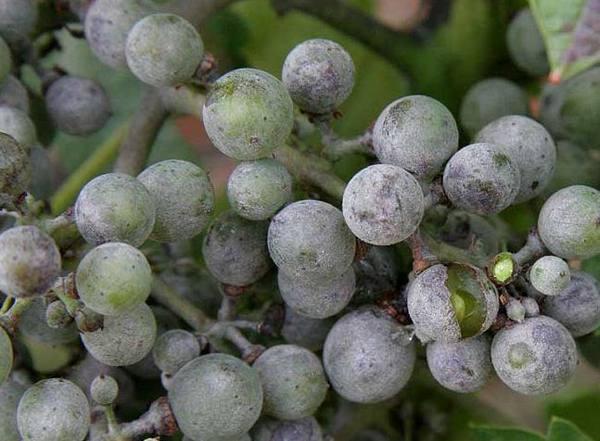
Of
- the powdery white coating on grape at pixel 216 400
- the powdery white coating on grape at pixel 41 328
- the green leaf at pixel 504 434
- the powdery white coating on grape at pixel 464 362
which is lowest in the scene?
the green leaf at pixel 504 434

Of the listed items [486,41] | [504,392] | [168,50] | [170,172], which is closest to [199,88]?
[168,50]

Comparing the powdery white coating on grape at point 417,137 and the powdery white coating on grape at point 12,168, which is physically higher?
the powdery white coating on grape at point 417,137

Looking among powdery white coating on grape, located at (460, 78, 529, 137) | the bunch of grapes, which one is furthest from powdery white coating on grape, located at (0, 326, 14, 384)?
powdery white coating on grape, located at (460, 78, 529, 137)

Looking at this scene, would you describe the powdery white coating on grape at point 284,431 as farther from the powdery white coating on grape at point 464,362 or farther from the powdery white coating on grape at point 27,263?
the powdery white coating on grape at point 27,263

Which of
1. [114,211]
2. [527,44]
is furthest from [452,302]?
[527,44]

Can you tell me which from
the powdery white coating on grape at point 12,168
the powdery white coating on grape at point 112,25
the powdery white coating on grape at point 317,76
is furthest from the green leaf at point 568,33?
the powdery white coating on grape at point 12,168

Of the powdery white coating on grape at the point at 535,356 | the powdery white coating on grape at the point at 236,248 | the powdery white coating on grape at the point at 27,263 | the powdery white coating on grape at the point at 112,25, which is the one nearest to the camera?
the powdery white coating on grape at the point at 27,263

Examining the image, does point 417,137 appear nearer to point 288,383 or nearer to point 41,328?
point 288,383

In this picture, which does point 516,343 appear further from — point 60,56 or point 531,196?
point 60,56
